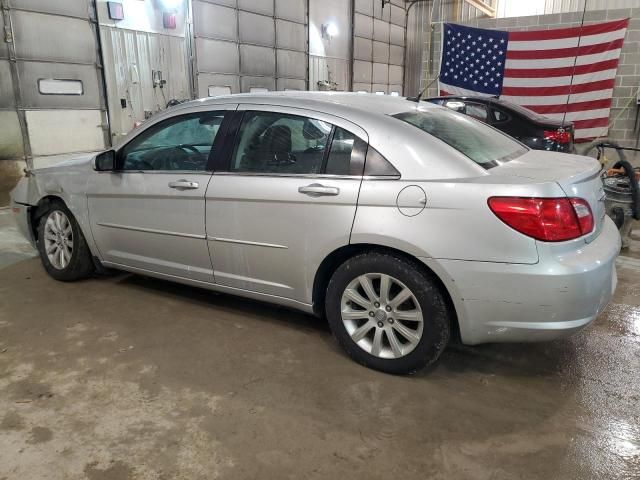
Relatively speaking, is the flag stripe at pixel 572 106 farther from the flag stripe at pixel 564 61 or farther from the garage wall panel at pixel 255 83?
the garage wall panel at pixel 255 83

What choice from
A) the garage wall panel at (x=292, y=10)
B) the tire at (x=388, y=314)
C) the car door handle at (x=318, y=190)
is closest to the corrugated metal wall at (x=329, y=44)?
the garage wall panel at (x=292, y=10)

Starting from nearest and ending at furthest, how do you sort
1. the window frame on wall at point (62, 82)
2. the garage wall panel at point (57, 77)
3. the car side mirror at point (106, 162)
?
1. the car side mirror at point (106, 162)
2. the garage wall panel at point (57, 77)
3. the window frame on wall at point (62, 82)

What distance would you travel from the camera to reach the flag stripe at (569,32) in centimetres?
908

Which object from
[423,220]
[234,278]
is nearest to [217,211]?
[234,278]

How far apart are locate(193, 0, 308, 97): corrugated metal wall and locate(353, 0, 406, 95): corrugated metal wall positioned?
8.55ft

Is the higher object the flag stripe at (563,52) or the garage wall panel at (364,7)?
the garage wall panel at (364,7)

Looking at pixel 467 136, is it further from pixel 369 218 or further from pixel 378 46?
pixel 378 46

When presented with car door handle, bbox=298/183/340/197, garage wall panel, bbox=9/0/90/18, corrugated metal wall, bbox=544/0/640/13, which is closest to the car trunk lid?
car door handle, bbox=298/183/340/197

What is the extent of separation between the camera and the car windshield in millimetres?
2633

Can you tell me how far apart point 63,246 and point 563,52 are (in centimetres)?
927

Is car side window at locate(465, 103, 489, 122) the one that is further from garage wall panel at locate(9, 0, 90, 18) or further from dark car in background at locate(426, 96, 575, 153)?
garage wall panel at locate(9, 0, 90, 18)

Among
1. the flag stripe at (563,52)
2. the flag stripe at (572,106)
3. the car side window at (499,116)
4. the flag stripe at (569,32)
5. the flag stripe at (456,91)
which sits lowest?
the car side window at (499,116)

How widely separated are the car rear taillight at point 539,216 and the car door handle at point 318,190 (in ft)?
2.56

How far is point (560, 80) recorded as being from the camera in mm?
9469
